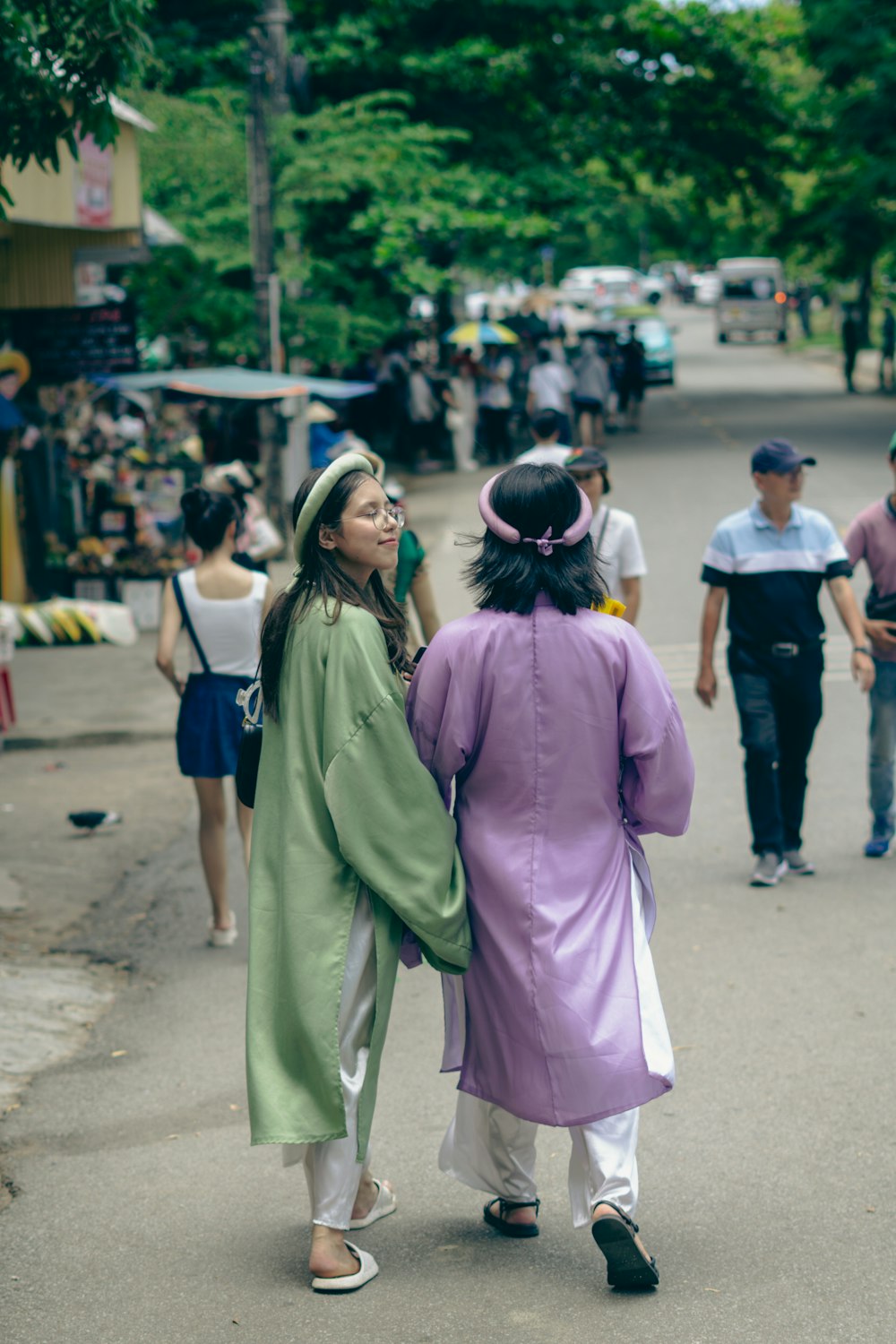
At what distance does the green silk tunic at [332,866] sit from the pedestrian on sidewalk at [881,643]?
384 centimetres

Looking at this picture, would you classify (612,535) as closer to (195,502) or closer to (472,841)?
(195,502)

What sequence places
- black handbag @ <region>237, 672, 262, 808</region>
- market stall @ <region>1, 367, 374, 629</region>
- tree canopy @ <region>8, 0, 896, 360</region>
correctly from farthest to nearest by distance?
1. tree canopy @ <region>8, 0, 896, 360</region>
2. market stall @ <region>1, 367, 374, 629</region>
3. black handbag @ <region>237, 672, 262, 808</region>

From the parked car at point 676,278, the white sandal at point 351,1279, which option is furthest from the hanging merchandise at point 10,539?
the parked car at point 676,278

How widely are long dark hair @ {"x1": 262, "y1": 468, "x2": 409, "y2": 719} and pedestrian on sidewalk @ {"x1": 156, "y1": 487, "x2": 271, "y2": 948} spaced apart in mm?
2432

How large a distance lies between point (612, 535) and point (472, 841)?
3.66 meters

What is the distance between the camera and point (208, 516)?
20.1 feet

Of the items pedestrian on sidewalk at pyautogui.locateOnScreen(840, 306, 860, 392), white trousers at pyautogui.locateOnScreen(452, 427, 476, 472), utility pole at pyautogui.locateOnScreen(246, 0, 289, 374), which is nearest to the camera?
utility pole at pyautogui.locateOnScreen(246, 0, 289, 374)

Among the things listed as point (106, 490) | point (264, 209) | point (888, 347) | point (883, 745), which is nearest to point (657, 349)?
point (888, 347)

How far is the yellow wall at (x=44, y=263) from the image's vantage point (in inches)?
507

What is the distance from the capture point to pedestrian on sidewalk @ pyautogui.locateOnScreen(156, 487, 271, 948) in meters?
6.22

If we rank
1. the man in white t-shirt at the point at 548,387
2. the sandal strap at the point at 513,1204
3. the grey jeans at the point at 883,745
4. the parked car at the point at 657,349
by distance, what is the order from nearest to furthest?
1. the sandal strap at the point at 513,1204
2. the grey jeans at the point at 883,745
3. the man in white t-shirt at the point at 548,387
4. the parked car at the point at 657,349

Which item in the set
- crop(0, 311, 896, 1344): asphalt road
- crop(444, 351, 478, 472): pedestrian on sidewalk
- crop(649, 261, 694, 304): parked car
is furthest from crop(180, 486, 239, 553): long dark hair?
crop(649, 261, 694, 304): parked car

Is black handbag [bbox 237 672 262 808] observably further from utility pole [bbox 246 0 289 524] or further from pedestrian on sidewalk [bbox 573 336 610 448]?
pedestrian on sidewalk [bbox 573 336 610 448]

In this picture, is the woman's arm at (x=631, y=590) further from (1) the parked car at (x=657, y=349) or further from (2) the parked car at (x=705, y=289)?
(2) the parked car at (x=705, y=289)
